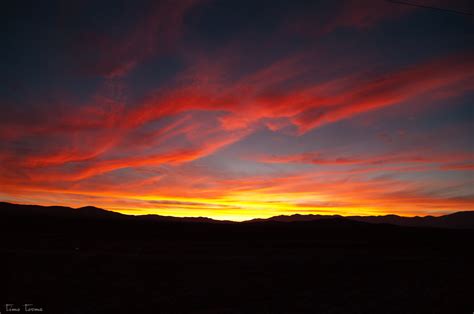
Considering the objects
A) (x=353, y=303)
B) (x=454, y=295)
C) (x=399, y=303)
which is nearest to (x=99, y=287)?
(x=353, y=303)

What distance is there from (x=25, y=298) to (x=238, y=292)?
32.5 feet

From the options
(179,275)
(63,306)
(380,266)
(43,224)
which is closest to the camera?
(63,306)

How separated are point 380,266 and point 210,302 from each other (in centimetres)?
1384

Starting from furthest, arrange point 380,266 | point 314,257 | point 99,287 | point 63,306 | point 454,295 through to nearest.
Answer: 1. point 314,257
2. point 380,266
3. point 99,287
4. point 454,295
5. point 63,306

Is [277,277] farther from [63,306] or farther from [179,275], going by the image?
[63,306]

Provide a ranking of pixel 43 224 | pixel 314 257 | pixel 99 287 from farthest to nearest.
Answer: pixel 43 224 → pixel 314 257 → pixel 99 287

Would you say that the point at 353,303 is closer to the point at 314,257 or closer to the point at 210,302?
the point at 210,302

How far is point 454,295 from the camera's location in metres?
15.5

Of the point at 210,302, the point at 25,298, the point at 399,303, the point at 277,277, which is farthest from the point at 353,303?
the point at 25,298

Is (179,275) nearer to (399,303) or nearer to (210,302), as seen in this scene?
(210,302)

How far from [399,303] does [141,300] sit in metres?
11.7

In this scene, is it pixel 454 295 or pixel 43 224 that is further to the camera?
pixel 43 224

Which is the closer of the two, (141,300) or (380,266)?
(141,300)

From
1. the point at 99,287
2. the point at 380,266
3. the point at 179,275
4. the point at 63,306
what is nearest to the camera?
the point at 63,306
